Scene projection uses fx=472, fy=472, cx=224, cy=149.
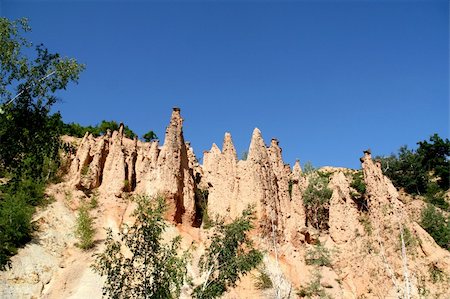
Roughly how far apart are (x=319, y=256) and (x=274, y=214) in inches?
156

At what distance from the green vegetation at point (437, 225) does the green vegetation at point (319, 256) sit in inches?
488

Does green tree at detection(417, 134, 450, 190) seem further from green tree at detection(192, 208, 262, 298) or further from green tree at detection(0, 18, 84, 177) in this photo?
green tree at detection(0, 18, 84, 177)

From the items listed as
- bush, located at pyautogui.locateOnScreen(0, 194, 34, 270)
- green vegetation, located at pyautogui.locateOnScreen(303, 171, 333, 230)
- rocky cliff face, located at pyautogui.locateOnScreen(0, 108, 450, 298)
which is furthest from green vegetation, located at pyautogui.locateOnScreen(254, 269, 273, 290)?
bush, located at pyautogui.locateOnScreen(0, 194, 34, 270)

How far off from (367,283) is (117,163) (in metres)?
19.3

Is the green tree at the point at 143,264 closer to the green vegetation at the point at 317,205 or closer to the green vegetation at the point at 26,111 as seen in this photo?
the green vegetation at the point at 26,111

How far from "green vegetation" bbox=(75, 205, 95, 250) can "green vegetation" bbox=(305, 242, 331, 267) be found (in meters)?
13.9

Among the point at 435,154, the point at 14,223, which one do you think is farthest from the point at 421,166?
the point at 14,223

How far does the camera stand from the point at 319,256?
30.7 meters

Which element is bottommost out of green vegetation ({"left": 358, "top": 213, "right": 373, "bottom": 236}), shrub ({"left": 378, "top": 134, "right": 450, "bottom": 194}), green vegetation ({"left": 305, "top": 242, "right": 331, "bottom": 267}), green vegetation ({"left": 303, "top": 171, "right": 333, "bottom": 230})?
green vegetation ({"left": 305, "top": 242, "right": 331, "bottom": 267})

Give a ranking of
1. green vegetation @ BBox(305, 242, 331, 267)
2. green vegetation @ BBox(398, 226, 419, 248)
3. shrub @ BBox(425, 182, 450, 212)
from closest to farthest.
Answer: green vegetation @ BBox(398, 226, 419, 248)
green vegetation @ BBox(305, 242, 331, 267)
shrub @ BBox(425, 182, 450, 212)

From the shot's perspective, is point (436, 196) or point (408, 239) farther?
point (436, 196)

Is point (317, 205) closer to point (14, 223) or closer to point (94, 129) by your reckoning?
point (14, 223)

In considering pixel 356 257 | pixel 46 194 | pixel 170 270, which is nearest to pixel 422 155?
pixel 356 257

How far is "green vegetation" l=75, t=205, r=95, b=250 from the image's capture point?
1158 inches
